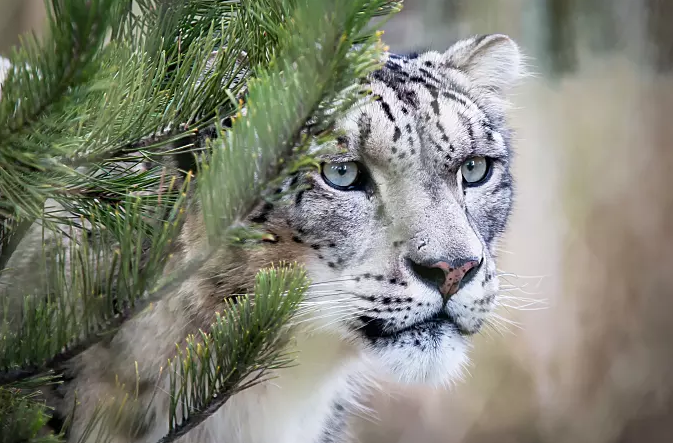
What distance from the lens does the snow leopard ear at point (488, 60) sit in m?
1.33

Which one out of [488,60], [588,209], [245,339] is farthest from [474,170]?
[588,209]

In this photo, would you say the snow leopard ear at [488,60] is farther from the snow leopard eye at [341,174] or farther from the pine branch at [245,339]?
the pine branch at [245,339]

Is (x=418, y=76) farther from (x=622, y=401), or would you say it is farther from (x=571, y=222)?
(x=622, y=401)

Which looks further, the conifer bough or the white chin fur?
the white chin fur

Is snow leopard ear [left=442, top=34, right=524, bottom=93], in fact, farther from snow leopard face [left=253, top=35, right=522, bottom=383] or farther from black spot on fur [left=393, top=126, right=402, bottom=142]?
black spot on fur [left=393, top=126, right=402, bottom=142]

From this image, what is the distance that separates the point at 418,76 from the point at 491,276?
0.37 metres

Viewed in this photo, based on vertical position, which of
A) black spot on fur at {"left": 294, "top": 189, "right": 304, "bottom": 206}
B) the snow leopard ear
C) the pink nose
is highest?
the snow leopard ear

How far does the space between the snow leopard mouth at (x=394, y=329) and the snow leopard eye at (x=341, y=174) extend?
0.64ft

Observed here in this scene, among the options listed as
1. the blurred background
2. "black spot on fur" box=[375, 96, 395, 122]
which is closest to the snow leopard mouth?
"black spot on fur" box=[375, 96, 395, 122]

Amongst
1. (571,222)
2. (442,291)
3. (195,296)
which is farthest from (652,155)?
(195,296)

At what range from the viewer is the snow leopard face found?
1.00 metres

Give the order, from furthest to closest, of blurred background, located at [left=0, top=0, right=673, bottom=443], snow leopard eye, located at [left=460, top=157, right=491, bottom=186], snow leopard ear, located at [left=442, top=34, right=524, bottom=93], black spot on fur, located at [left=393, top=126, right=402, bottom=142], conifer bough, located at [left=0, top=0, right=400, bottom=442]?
blurred background, located at [left=0, top=0, right=673, bottom=443] < snow leopard ear, located at [left=442, top=34, right=524, bottom=93] < snow leopard eye, located at [left=460, top=157, right=491, bottom=186] < black spot on fur, located at [left=393, top=126, right=402, bottom=142] < conifer bough, located at [left=0, top=0, right=400, bottom=442]

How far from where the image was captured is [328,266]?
1.04m

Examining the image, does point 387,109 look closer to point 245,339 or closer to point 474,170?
point 474,170
